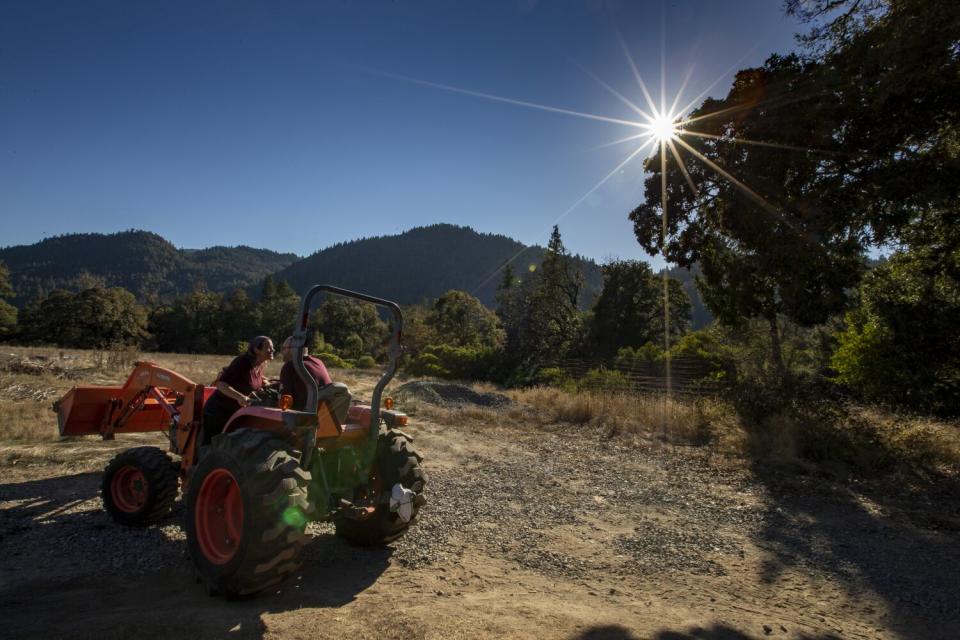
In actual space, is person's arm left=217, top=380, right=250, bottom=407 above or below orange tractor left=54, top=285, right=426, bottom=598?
above

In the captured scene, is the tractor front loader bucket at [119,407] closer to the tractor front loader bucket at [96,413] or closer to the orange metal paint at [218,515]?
the tractor front loader bucket at [96,413]

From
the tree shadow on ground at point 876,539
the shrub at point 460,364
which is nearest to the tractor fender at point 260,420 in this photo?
the tree shadow on ground at point 876,539

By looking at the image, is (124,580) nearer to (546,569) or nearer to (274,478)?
(274,478)

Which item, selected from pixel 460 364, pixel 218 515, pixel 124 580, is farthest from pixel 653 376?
pixel 460 364

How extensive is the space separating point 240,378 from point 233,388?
0.38 ft

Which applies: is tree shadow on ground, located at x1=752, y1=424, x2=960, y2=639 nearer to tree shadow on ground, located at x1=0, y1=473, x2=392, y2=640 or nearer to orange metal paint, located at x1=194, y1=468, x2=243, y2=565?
tree shadow on ground, located at x1=0, y1=473, x2=392, y2=640

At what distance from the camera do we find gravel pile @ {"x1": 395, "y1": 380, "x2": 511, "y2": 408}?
17859 millimetres

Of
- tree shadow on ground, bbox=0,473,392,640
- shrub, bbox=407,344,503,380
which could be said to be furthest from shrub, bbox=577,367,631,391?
shrub, bbox=407,344,503,380

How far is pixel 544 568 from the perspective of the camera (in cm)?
429

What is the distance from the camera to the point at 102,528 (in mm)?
4660

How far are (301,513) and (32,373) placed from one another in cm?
1657

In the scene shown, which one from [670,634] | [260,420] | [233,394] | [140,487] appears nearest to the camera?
[670,634]

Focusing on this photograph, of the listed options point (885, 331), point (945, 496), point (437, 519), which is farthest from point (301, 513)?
point (885, 331)

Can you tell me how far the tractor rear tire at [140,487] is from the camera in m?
4.59
